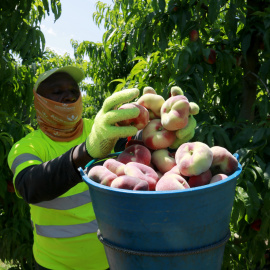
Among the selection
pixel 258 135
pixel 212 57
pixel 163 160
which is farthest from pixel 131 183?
pixel 212 57

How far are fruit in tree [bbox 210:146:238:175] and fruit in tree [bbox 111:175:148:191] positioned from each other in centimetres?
21

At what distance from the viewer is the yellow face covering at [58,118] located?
1557 millimetres

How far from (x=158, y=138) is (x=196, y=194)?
263mm

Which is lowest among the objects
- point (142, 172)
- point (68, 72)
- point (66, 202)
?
point (66, 202)

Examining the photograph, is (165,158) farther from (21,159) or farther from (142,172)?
(21,159)

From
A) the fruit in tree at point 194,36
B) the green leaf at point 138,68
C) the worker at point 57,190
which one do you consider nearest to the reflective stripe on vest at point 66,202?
the worker at point 57,190

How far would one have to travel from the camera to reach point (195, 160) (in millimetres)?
805

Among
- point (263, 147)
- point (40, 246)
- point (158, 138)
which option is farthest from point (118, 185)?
point (263, 147)

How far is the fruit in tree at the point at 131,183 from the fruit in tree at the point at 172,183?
0.12 feet

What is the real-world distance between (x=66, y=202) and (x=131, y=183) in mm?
770

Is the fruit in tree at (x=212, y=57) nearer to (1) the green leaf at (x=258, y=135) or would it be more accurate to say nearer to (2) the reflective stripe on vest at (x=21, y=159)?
(1) the green leaf at (x=258, y=135)

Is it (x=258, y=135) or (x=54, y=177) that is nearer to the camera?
(x=54, y=177)

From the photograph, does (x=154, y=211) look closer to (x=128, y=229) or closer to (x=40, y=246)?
(x=128, y=229)

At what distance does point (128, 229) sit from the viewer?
2.56 ft
